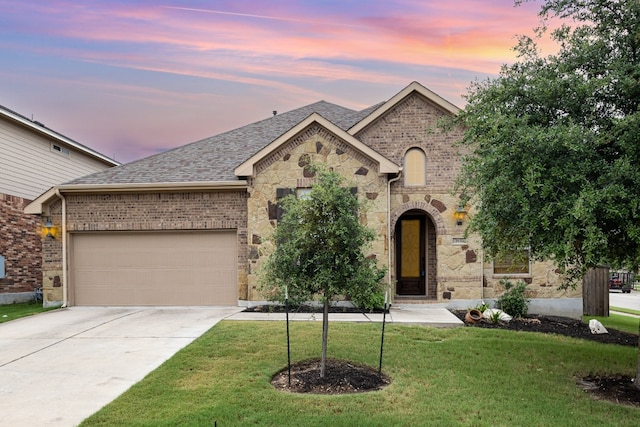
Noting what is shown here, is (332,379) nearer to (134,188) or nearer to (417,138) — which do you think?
(417,138)

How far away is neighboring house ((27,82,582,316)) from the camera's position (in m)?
12.2

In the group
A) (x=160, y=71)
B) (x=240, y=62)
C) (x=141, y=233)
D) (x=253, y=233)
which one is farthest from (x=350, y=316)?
(x=160, y=71)

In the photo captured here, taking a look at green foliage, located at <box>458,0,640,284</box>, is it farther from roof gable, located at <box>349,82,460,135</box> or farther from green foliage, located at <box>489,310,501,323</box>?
roof gable, located at <box>349,82,460,135</box>

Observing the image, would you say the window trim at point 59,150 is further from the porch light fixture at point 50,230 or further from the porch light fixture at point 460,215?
the porch light fixture at point 460,215

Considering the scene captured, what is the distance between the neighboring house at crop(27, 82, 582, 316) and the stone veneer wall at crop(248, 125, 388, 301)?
0.03m

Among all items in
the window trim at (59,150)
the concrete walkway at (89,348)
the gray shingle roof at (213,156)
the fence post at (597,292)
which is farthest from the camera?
the window trim at (59,150)

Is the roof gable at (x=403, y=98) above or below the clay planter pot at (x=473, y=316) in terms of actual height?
above

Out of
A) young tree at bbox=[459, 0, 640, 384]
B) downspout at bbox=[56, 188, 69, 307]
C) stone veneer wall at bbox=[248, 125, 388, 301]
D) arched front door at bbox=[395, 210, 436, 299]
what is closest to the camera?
young tree at bbox=[459, 0, 640, 384]

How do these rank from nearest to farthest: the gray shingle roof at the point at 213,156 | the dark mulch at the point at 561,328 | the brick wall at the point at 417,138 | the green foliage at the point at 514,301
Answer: the dark mulch at the point at 561,328 → the green foliage at the point at 514,301 → the brick wall at the point at 417,138 → the gray shingle roof at the point at 213,156

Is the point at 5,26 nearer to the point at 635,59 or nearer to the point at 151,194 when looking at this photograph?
the point at 151,194

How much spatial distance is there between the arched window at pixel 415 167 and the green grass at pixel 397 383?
476 centimetres

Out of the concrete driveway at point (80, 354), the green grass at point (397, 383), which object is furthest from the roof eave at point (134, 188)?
the green grass at point (397, 383)

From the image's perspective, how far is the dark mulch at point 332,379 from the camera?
5.98 m

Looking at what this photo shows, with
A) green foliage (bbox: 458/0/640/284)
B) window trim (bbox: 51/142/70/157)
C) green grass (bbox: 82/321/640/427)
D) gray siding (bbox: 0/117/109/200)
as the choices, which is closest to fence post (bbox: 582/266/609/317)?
green grass (bbox: 82/321/640/427)
